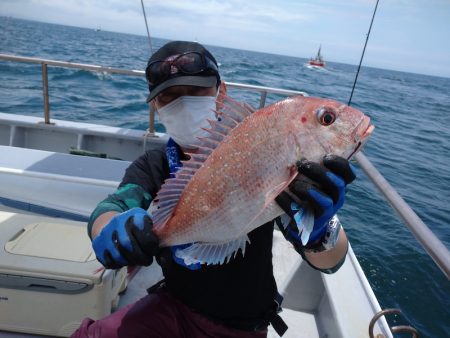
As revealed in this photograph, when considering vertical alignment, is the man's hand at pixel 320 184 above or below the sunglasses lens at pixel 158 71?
below

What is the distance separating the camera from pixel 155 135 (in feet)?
15.6

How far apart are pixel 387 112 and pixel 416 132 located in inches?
163

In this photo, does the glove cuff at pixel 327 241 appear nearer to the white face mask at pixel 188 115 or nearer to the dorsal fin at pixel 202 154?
the dorsal fin at pixel 202 154

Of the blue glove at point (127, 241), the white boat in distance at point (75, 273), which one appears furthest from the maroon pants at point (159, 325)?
the blue glove at point (127, 241)

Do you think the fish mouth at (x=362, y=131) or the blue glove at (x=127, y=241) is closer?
the fish mouth at (x=362, y=131)

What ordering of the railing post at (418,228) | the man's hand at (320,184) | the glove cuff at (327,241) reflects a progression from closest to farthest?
the man's hand at (320,184) → the railing post at (418,228) → the glove cuff at (327,241)

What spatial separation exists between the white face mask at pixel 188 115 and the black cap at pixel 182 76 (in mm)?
88

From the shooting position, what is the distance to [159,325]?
1831 mm

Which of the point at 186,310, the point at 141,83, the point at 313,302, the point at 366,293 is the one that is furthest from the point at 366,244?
the point at 141,83

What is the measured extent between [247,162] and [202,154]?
231 mm

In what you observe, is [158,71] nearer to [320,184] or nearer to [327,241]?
[320,184]

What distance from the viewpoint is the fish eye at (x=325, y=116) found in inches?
53.7

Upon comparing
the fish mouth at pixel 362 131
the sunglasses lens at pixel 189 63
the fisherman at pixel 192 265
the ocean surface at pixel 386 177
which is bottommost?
the ocean surface at pixel 386 177

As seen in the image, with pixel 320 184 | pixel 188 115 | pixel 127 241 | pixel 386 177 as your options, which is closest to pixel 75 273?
pixel 127 241
